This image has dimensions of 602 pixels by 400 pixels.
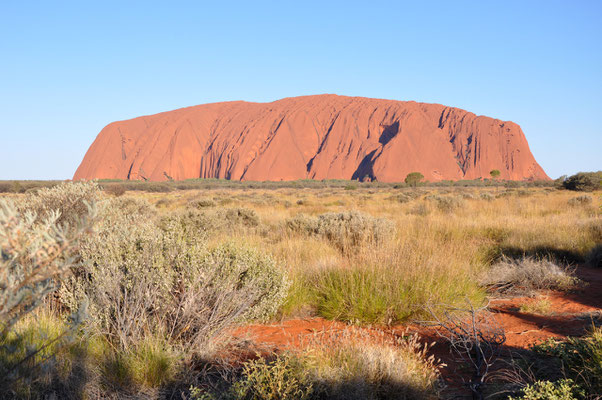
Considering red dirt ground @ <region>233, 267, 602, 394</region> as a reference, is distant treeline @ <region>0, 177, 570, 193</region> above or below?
above

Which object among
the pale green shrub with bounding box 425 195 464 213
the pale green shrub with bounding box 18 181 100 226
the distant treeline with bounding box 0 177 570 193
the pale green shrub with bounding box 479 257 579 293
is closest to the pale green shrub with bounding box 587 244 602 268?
the pale green shrub with bounding box 479 257 579 293

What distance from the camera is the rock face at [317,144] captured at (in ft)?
305

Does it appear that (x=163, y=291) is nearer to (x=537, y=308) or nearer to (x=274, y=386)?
(x=274, y=386)

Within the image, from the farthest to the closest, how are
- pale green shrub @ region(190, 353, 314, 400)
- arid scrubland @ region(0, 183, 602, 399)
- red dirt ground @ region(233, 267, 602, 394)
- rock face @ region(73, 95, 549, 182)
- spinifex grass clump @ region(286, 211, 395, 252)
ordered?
rock face @ region(73, 95, 549, 182), spinifex grass clump @ region(286, 211, 395, 252), red dirt ground @ region(233, 267, 602, 394), pale green shrub @ region(190, 353, 314, 400), arid scrubland @ region(0, 183, 602, 399)

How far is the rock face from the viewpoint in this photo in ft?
305

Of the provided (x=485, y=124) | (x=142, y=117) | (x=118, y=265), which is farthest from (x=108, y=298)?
(x=142, y=117)

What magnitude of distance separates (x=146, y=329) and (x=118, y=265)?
2.53 ft

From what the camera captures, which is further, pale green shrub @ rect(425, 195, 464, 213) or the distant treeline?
the distant treeline

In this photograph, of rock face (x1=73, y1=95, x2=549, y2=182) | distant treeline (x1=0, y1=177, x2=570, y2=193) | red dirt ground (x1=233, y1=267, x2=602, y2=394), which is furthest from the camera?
rock face (x1=73, y1=95, x2=549, y2=182)

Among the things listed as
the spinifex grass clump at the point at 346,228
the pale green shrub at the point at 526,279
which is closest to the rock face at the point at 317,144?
the spinifex grass clump at the point at 346,228

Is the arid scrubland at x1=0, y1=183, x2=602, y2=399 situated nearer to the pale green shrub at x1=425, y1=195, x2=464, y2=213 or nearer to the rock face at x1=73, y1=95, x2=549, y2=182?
the pale green shrub at x1=425, y1=195, x2=464, y2=213

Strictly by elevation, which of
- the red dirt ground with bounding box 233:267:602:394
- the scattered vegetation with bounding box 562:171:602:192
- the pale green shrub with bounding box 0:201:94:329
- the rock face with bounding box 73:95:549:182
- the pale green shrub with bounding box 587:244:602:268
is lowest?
the red dirt ground with bounding box 233:267:602:394

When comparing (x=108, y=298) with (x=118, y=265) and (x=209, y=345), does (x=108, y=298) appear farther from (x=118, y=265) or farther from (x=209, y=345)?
(x=209, y=345)

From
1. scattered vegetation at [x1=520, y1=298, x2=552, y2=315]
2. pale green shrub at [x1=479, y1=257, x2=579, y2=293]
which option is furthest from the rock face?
scattered vegetation at [x1=520, y1=298, x2=552, y2=315]
